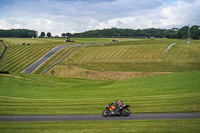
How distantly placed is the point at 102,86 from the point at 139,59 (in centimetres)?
3492

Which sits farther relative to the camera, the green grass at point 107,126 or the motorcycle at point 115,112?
the motorcycle at point 115,112

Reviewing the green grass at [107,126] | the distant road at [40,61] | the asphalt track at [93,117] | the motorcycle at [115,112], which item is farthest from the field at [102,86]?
the distant road at [40,61]

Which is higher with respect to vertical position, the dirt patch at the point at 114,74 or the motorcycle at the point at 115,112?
the motorcycle at the point at 115,112

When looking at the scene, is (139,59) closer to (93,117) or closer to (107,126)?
(93,117)

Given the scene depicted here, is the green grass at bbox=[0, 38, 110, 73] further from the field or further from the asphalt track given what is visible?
the asphalt track

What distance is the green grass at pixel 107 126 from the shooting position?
17.5 m

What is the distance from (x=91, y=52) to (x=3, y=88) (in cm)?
5062

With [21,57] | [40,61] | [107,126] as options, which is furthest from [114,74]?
[107,126]

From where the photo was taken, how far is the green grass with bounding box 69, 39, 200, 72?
67312mm

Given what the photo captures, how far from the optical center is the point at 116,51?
8812cm

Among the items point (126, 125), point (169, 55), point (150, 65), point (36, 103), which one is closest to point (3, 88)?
point (36, 103)

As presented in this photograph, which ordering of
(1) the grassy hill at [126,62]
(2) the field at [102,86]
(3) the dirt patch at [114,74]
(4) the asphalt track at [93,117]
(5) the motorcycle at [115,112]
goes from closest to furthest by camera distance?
(2) the field at [102,86] < (4) the asphalt track at [93,117] < (5) the motorcycle at [115,112] < (3) the dirt patch at [114,74] < (1) the grassy hill at [126,62]

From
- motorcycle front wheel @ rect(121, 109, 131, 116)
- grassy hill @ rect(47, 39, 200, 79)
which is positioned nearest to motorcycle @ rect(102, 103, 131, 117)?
motorcycle front wheel @ rect(121, 109, 131, 116)

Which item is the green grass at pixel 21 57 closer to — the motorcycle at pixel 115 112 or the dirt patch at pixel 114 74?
the dirt patch at pixel 114 74
